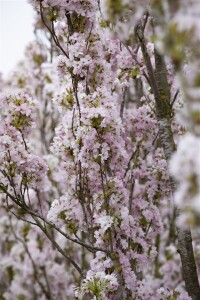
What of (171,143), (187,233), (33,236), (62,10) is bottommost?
(187,233)

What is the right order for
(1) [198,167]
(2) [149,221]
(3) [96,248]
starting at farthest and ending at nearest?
(2) [149,221]
(3) [96,248]
(1) [198,167]

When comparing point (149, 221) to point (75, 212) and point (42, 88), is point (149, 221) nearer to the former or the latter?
point (75, 212)

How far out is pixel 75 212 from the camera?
11.4ft

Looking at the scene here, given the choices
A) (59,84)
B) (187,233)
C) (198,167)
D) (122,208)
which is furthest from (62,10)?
(198,167)

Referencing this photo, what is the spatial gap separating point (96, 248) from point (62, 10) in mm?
1737

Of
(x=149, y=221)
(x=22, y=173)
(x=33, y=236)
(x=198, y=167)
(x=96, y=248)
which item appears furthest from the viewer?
(x=33, y=236)

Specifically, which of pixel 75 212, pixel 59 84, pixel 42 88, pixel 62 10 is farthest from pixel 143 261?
pixel 42 88

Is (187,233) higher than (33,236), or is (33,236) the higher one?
(33,236)

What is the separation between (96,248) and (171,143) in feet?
3.31

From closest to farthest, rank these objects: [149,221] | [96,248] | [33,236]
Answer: [96,248]
[149,221]
[33,236]

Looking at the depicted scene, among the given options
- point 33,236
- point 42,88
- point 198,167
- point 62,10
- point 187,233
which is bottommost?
point 198,167

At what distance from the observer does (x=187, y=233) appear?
352cm

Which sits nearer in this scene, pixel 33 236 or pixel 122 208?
pixel 122 208

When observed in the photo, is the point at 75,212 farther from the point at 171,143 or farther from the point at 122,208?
the point at 171,143
